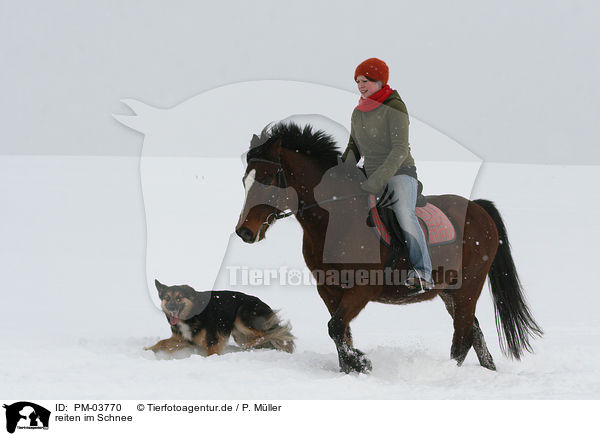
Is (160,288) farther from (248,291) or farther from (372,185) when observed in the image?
(372,185)

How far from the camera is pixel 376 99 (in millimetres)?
4773

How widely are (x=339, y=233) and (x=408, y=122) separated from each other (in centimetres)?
106

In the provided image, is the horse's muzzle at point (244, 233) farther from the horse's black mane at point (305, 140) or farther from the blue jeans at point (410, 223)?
the blue jeans at point (410, 223)

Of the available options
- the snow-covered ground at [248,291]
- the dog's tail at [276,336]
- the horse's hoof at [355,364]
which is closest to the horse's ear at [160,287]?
the snow-covered ground at [248,291]

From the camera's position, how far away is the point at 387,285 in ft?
16.0

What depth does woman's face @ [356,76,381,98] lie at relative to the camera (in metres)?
4.77

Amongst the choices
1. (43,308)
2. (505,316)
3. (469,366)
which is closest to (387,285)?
(469,366)

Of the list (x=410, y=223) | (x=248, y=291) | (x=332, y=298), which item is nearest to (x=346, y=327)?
(x=332, y=298)

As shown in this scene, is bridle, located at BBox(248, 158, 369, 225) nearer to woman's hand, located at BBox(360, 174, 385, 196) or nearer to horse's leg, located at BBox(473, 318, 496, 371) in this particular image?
woman's hand, located at BBox(360, 174, 385, 196)

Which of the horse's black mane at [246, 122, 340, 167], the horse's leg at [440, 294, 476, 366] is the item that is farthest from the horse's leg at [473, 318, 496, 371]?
the horse's black mane at [246, 122, 340, 167]

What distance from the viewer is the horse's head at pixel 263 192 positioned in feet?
14.6

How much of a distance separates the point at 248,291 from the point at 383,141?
264 cm

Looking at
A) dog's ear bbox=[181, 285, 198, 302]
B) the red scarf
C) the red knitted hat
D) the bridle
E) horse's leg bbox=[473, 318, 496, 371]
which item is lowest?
horse's leg bbox=[473, 318, 496, 371]

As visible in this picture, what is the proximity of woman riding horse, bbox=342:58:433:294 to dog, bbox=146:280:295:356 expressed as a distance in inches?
57.1
